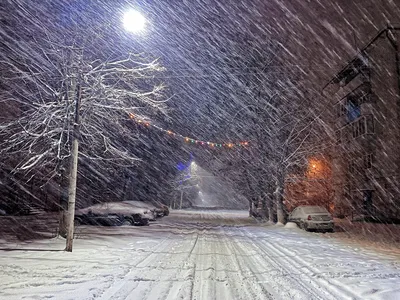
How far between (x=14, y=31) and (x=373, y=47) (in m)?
22.2

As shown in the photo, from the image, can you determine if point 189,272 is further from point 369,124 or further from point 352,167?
point 352,167

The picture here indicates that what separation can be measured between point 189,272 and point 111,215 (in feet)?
41.4

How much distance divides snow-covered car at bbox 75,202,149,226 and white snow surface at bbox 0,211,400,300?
7684 millimetres

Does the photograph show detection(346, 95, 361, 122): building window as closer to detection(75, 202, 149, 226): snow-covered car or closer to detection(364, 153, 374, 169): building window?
detection(364, 153, 374, 169): building window

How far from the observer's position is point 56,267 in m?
7.68

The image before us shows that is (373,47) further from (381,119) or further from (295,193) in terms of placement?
(295,193)

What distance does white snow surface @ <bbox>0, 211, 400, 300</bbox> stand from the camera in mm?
5895

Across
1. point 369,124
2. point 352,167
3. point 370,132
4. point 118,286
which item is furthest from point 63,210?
point 352,167

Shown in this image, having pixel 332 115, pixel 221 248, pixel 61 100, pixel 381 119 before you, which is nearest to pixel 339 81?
pixel 332 115

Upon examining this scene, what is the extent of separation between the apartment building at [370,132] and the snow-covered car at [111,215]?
1519 centimetres

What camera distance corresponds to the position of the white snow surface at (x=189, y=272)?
589cm

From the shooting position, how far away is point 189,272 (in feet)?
25.0

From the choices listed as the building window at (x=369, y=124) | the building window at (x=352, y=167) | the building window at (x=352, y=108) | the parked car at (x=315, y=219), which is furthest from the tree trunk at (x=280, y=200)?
the building window at (x=352, y=108)

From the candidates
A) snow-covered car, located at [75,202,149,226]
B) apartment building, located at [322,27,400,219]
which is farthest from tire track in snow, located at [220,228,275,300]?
apartment building, located at [322,27,400,219]
